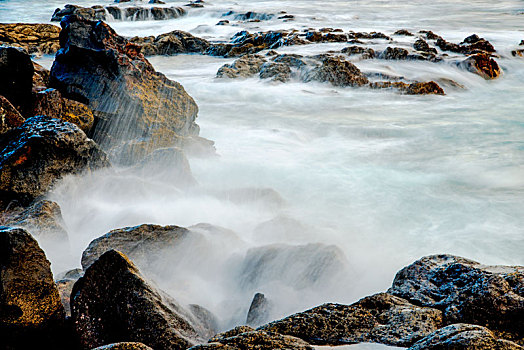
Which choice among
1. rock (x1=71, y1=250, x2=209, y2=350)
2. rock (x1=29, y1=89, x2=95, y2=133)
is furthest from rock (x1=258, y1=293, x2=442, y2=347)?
rock (x1=29, y1=89, x2=95, y2=133)

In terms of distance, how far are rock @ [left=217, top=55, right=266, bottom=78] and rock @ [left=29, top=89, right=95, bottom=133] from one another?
8.09 meters

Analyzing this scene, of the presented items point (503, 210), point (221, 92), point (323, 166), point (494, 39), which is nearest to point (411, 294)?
point (503, 210)

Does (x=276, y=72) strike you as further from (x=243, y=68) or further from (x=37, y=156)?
(x=37, y=156)

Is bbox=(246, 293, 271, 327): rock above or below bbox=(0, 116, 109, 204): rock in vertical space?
below

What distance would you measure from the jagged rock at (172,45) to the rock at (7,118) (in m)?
14.5

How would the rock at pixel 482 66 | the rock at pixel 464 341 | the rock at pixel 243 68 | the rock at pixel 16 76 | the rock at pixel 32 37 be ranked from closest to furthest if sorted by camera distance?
the rock at pixel 464 341, the rock at pixel 16 76, the rock at pixel 243 68, the rock at pixel 482 66, the rock at pixel 32 37

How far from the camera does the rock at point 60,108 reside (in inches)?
229

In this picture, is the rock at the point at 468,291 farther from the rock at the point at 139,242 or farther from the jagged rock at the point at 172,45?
the jagged rock at the point at 172,45

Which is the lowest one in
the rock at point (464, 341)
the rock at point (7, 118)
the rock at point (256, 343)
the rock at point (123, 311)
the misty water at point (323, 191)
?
the misty water at point (323, 191)

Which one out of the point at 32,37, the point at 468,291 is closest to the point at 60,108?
the point at 468,291

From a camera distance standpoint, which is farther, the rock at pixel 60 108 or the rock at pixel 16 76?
the rock at pixel 60 108

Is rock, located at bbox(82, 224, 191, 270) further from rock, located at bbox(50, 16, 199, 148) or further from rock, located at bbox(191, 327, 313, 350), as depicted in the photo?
rock, located at bbox(50, 16, 199, 148)

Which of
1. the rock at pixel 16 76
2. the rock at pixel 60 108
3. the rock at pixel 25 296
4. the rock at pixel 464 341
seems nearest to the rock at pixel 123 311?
the rock at pixel 25 296

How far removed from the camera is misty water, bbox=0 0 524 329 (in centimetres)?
411
